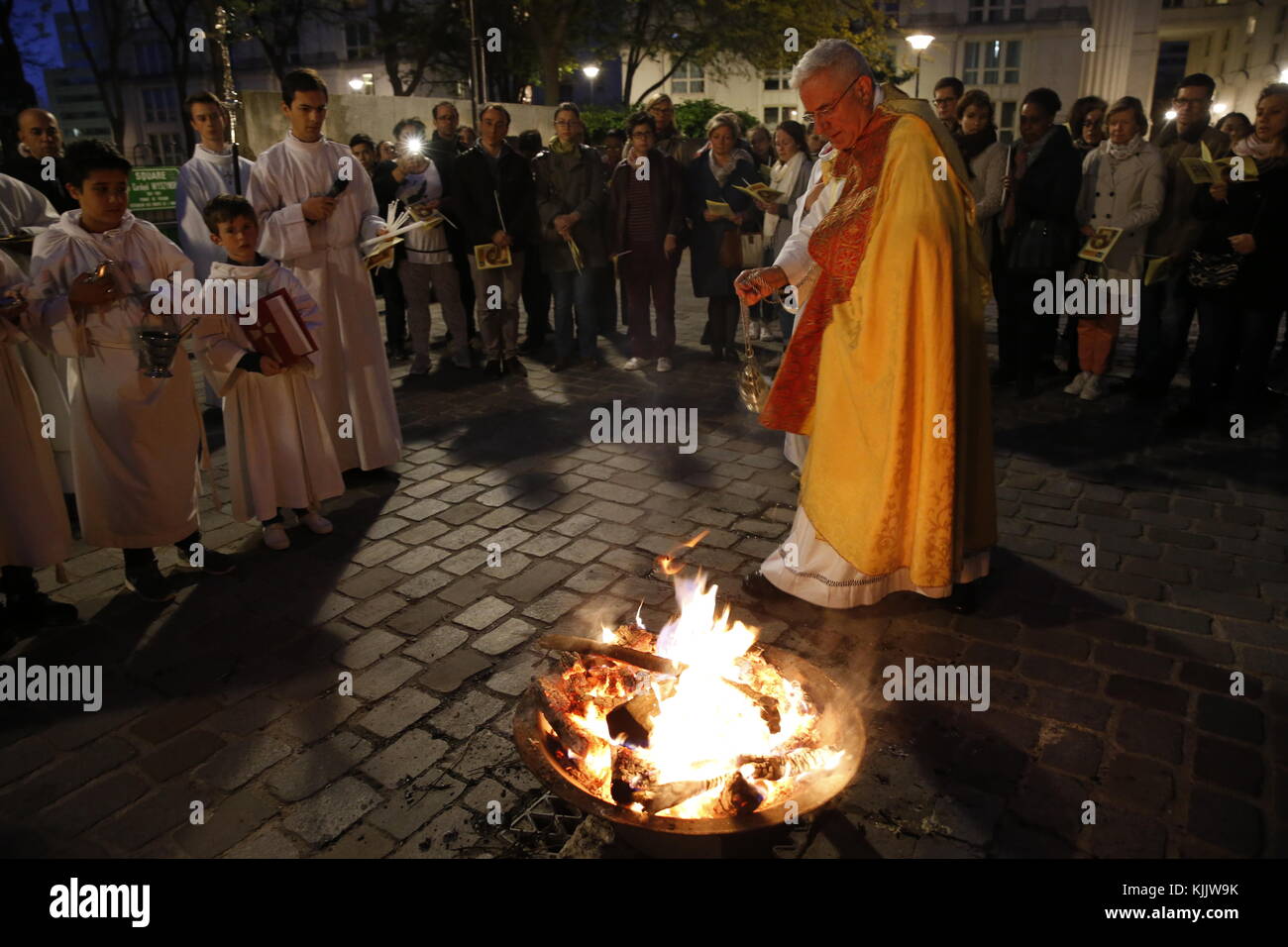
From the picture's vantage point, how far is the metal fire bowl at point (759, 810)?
220 cm

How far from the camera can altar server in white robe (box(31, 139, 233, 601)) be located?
3879mm

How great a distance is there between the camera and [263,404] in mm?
4746

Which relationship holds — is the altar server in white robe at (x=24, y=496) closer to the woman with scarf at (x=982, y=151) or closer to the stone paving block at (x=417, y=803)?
the stone paving block at (x=417, y=803)

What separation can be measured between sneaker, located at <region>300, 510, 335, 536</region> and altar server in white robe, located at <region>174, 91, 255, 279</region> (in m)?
2.59

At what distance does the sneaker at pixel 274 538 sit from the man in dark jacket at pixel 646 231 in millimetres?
4617

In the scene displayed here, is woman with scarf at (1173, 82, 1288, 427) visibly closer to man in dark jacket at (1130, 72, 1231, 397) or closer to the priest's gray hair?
man in dark jacket at (1130, 72, 1231, 397)

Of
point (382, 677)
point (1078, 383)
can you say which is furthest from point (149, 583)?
point (1078, 383)

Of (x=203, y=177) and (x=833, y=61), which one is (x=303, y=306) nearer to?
(x=203, y=177)

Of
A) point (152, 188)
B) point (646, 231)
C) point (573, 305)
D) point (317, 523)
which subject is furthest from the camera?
point (152, 188)

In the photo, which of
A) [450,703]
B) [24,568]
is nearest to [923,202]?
[450,703]

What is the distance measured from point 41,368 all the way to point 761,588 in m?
4.25

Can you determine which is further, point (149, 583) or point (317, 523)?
point (317, 523)

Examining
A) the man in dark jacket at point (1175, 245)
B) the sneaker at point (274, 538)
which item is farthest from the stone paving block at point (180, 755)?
the man in dark jacket at point (1175, 245)

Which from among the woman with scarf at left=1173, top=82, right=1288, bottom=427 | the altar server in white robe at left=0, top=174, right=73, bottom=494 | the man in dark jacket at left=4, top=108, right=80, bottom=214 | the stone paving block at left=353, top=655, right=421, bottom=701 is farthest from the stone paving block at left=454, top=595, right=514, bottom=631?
the woman with scarf at left=1173, top=82, right=1288, bottom=427
